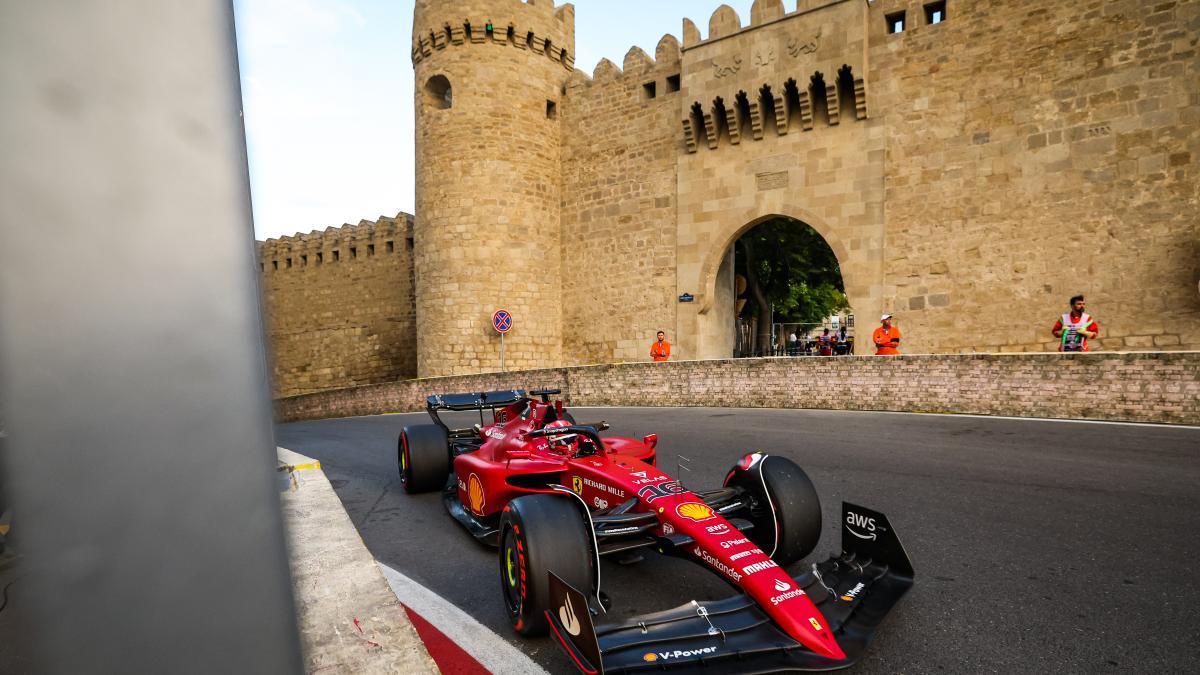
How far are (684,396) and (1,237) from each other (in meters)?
12.6

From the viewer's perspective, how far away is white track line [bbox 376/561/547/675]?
2.55m

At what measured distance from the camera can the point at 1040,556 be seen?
3502 mm

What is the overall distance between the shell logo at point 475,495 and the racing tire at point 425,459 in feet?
3.73

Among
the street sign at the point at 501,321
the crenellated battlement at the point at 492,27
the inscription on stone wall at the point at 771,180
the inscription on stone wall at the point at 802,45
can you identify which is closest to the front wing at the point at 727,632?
the inscription on stone wall at the point at 771,180

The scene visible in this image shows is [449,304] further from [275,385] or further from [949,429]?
[275,385]

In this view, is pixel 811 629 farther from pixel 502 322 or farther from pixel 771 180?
pixel 502 322

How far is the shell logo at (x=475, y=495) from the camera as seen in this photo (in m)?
4.26

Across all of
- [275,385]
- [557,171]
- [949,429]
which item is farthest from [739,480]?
[557,171]

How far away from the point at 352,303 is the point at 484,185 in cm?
1036

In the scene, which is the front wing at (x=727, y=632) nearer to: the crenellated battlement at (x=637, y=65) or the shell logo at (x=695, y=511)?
the shell logo at (x=695, y=511)

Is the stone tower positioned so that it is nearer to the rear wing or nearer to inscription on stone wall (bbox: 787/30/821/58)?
inscription on stone wall (bbox: 787/30/821/58)

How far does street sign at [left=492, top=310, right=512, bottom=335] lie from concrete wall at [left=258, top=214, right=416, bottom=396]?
7.52m

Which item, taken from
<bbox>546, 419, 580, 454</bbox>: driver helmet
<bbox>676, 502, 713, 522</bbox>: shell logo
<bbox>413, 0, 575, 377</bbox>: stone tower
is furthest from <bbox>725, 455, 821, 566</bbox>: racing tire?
<bbox>413, 0, 575, 377</bbox>: stone tower

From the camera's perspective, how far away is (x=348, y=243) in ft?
87.3
